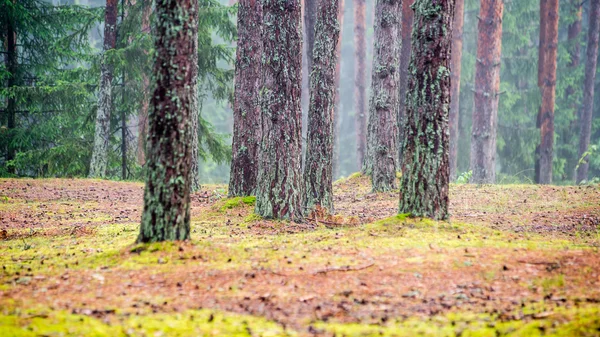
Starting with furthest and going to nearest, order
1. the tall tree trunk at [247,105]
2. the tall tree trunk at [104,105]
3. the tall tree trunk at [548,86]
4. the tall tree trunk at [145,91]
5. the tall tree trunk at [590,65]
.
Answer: the tall tree trunk at [590,65], the tall tree trunk at [548,86], the tall tree trunk at [145,91], the tall tree trunk at [104,105], the tall tree trunk at [247,105]

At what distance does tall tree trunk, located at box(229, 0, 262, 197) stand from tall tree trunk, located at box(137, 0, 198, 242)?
563cm

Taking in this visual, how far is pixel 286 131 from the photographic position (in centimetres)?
969

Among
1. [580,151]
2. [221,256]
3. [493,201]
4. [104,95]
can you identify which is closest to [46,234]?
[221,256]

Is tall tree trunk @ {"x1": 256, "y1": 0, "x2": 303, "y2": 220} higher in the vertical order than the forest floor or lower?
higher

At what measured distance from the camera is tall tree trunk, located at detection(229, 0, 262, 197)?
1228 centimetres

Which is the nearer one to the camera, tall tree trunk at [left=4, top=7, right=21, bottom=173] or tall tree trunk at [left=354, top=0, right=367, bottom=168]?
tall tree trunk at [left=4, top=7, right=21, bottom=173]

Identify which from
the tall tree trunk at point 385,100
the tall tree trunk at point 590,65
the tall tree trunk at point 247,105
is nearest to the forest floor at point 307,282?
the tall tree trunk at point 247,105

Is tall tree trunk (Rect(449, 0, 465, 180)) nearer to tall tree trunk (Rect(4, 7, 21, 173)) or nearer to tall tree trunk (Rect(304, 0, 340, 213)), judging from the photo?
tall tree trunk (Rect(304, 0, 340, 213))

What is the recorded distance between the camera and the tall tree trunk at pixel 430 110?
317 inches

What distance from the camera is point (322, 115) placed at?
1095 centimetres

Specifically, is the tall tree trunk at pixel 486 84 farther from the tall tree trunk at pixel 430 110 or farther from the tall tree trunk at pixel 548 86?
the tall tree trunk at pixel 430 110

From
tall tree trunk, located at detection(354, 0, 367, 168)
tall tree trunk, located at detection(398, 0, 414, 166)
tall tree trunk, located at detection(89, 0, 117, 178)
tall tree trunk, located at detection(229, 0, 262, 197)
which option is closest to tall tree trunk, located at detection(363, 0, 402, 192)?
tall tree trunk, located at detection(398, 0, 414, 166)

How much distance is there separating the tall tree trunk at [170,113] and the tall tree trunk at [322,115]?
15.4 ft

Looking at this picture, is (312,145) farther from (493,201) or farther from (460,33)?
(460,33)
